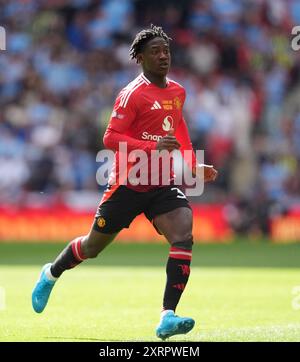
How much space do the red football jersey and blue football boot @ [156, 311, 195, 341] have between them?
1.34 meters

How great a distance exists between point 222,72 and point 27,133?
15.4ft

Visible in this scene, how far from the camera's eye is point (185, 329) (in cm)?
806

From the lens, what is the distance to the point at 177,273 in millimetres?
8602

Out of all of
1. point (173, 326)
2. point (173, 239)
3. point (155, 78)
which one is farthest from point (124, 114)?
point (173, 326)

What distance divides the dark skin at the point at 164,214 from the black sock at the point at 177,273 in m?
0.13

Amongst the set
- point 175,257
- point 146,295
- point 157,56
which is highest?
point 157,56

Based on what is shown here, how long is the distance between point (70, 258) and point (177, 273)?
1.23 m

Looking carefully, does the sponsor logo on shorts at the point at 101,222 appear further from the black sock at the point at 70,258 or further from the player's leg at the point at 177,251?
the player's leg at the point at 177,251

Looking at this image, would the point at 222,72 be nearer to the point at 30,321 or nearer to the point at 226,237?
the point at 226,237

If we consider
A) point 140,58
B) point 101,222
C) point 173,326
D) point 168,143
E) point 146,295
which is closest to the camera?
point 173,326

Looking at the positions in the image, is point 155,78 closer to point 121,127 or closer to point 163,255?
point 121,127

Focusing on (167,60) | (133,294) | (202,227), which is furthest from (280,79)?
(167,60)

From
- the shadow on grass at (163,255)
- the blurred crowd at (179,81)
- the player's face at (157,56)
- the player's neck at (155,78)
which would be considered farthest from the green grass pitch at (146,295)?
the blurred crowd at (179,81)

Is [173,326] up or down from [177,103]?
down
